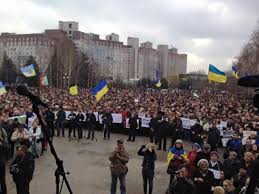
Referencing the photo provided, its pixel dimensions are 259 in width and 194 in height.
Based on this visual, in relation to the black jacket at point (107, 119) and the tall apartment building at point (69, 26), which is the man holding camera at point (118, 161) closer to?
the black jacket at point (107, 119)

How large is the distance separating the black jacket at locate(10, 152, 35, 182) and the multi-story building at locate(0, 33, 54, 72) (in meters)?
115

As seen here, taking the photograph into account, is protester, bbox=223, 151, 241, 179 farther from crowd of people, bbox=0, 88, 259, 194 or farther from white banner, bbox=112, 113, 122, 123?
white banner, bbox=112, 113, 122, 123

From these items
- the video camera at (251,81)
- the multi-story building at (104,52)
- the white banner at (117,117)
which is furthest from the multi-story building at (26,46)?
the video camera at (251,81)

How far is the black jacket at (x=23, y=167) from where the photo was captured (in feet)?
25.2

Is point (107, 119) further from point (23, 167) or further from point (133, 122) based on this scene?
point (23, 167)

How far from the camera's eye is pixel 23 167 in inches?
303

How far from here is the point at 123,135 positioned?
1958 cm

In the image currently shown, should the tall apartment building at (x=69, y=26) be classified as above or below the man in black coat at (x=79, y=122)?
above

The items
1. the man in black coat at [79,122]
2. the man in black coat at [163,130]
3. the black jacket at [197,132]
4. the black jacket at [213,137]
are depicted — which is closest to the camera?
the black jacket at [213,137]

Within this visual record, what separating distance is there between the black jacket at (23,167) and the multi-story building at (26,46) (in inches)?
4510

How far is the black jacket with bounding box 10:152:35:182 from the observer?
25.2 feet

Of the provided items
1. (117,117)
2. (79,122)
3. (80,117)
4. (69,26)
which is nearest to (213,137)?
(79,122)

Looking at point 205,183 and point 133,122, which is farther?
point 133,122

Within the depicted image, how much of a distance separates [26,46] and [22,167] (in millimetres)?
139143
